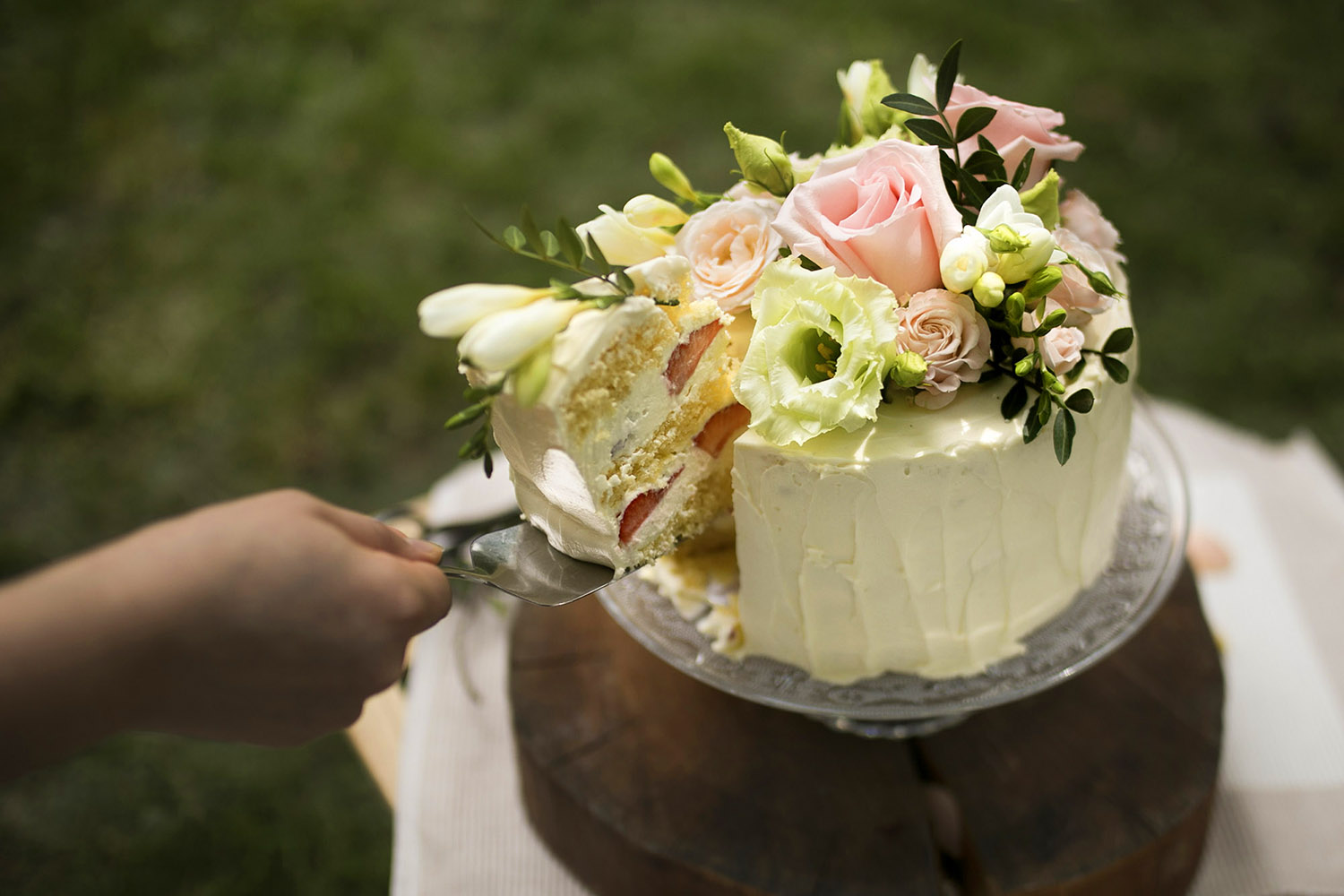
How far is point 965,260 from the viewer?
1.17 m

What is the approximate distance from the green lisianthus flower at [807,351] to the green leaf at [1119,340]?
270 millimetres

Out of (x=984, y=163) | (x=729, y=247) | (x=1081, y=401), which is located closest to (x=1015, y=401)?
(x=1081, y=401)

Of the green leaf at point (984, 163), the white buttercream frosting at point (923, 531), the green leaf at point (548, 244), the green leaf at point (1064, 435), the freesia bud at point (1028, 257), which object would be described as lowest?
the white buttercream frosting at point (923, 531)

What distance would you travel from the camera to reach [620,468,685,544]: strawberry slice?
1.31m

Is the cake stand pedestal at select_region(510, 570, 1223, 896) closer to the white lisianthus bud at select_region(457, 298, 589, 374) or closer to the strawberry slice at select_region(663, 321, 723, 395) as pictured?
the strawberry slice at select_region(663, 321, 723, 395)

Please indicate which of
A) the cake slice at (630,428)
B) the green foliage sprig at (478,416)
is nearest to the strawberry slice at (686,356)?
the cake slice at (630,428)

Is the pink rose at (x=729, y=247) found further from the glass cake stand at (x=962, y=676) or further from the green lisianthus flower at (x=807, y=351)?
the glass cake stand at (x=962, y=676)

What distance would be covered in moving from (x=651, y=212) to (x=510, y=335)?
0.37 meters

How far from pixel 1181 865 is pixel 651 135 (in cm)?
273

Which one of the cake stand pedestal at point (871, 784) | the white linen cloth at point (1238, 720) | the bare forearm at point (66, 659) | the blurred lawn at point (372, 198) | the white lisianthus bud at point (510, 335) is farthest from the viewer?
the blurred lawn at point (372, 198)

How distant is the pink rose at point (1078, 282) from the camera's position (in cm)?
124

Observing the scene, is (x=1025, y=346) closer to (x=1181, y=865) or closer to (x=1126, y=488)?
(x=1126, y=488)

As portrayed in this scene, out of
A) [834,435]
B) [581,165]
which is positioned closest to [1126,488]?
[834,435]

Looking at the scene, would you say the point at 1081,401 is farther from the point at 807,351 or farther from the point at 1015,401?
the point at 807,351
